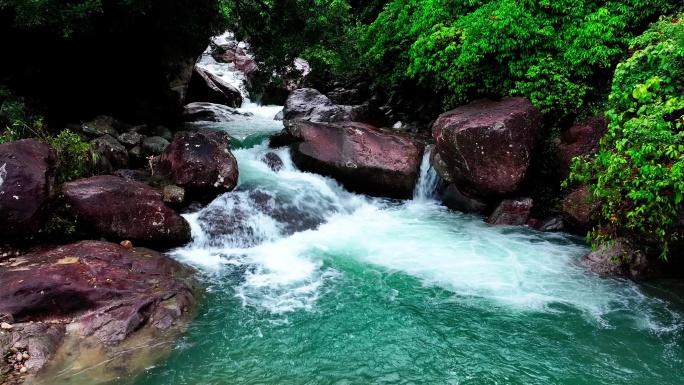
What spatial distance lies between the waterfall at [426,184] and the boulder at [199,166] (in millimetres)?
4635

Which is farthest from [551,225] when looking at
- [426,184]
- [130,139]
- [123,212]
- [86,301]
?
[130,139]

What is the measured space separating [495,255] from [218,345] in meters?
5.11

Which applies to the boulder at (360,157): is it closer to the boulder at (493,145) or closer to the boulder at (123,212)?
the boulder at (493,145)

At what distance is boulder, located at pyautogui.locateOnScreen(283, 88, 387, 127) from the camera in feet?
45.2

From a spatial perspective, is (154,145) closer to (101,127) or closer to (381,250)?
(101,127)

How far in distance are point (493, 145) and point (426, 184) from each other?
2425mm

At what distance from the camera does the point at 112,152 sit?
10.2 m

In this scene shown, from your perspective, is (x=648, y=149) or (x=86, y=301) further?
(x=86, y=301)

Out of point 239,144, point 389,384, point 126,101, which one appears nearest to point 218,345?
point 389,384

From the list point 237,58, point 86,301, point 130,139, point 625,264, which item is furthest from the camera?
point 237,58

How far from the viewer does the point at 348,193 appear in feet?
36.8

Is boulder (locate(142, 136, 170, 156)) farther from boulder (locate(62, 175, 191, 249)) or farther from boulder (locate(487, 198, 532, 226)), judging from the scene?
boulder (locate(487, 198, 532, 226))

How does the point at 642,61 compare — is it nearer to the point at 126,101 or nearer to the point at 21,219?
the point at 21,219

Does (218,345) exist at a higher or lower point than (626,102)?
lower
